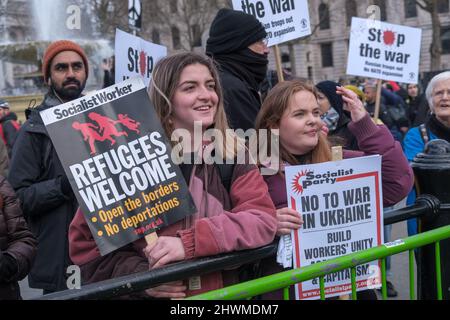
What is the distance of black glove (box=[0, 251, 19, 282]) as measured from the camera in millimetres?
2816

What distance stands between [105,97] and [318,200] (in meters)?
0.97

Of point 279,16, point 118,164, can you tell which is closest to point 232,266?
point 118,164

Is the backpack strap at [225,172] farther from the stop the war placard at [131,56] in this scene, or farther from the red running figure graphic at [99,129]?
the stop the war placard at [131,56]

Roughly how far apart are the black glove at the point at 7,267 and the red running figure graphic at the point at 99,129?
1029mm

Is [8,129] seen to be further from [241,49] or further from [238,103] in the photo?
[238,103]

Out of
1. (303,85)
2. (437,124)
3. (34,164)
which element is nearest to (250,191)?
(303,85)

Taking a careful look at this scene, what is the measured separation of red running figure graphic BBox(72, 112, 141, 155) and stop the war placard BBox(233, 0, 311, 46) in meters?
3.33

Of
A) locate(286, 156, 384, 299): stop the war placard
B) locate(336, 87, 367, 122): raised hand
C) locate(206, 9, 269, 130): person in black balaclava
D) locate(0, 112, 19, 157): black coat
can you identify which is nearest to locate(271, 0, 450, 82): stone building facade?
locate(0, 112, 19, 157): black coat

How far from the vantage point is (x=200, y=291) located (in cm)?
224

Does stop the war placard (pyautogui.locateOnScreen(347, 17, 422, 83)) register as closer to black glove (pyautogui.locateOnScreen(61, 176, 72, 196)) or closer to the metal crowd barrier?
black glove (pyautogui.locateOnScreen(61, 176, 72, 196))

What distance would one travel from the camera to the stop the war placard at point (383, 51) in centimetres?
677

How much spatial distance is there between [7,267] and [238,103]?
1.59 meters

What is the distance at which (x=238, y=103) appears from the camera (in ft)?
12.1

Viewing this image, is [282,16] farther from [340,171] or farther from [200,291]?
[200,291]
